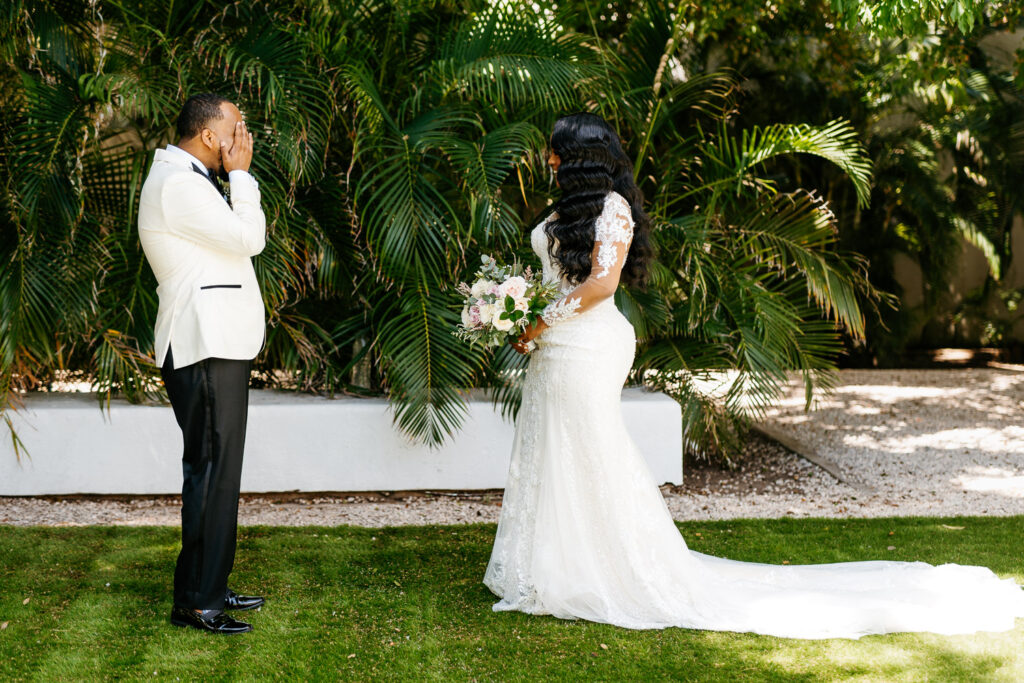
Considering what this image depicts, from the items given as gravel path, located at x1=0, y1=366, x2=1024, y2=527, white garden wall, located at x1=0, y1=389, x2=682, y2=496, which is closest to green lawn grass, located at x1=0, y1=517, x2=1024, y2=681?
gravel path, located at x1=0, y1=366, x2=1024, y2=527

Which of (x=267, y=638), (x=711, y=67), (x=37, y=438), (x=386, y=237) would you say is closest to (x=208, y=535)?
(x=267, y=638)

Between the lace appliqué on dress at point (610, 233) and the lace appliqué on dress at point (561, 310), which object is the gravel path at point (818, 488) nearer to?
the lace appliqué on dress at point (561, 310)

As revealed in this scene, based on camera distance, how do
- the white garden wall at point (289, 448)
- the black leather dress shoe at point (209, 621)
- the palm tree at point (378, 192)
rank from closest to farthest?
the black leather dress shoe at point (209, 621)
the palm tree at point (378, 192)
the white garden wall at point (289, 448)

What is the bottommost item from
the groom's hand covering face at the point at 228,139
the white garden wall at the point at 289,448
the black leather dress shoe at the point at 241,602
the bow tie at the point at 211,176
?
the black leather dress shoe at the point at 241,602

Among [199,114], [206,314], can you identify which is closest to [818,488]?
[206,314]

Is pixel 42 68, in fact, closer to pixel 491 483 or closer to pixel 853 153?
pixel 491 483

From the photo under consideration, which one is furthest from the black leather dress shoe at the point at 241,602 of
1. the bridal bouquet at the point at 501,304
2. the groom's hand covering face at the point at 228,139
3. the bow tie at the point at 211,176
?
the groom's hand covering face at the point at 228,139

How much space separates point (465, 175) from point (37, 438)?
3261 millimetres

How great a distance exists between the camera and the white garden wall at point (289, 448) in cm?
611

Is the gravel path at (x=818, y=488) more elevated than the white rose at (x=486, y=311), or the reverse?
the white rose at (x=486, y=311)

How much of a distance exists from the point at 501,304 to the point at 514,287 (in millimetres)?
92

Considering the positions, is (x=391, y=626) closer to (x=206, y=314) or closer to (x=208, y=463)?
(x=208, y=463)

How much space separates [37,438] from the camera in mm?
6082

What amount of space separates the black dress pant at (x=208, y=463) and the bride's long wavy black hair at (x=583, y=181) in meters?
1.44
